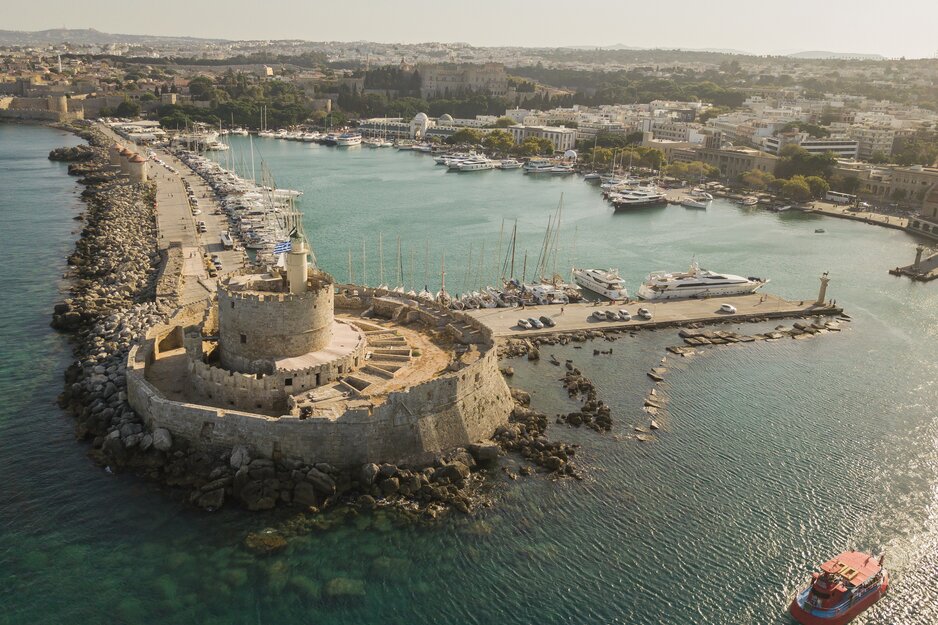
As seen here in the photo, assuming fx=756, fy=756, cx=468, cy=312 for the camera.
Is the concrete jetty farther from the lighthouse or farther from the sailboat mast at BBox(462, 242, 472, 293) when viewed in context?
the lighthouse

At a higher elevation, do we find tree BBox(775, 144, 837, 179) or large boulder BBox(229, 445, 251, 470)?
tree BBox(775, 144, 837, 179)

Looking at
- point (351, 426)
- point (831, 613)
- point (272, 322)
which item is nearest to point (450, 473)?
point (351, 426)

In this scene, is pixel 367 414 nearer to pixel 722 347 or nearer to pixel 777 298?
pixel 722 347

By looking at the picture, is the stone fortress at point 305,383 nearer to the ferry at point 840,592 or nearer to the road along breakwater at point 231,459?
the road along breakwater at point 231,459

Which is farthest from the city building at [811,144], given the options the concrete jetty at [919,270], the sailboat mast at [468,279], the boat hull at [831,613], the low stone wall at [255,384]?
the low stone wall at [255,384]

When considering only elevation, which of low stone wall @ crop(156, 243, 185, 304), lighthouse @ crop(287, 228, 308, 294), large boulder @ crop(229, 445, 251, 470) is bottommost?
large boulder @ crop(229, 445, 251, 470)

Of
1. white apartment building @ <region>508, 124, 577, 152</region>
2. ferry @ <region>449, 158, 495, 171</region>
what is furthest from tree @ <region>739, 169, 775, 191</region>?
white apartment building @ <region>508, 124, 577, 152</region>

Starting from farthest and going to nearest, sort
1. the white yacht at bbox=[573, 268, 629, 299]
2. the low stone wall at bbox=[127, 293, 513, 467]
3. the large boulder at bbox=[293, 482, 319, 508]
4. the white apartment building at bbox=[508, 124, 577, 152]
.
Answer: the white apartment building at bbox=[508, 124, 577, 152] → the white yacht at bbox=[573, 268, 629, 299] → the low stone wall at bbox=[127, 293, 513, 467] → the large boulder at bbox=[293, 482, 319, 508]
